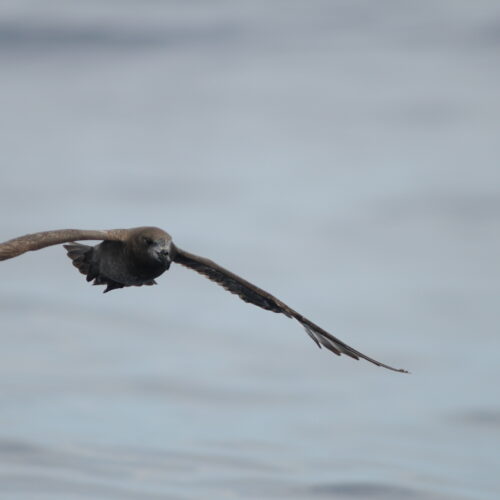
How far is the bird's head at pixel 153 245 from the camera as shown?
18422 mm

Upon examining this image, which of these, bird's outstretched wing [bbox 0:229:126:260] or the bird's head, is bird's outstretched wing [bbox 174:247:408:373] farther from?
bird's outstretched wing [bbox 0:229:126:260]

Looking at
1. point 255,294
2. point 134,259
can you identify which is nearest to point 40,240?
point 134,259

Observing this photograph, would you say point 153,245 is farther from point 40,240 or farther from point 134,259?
point 40,240

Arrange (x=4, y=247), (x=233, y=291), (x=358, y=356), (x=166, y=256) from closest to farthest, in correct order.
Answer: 1. (x=4, y=247)
2. (x=166, y=256)
3. (x=358, y=356)
4. (x=233, y=291)

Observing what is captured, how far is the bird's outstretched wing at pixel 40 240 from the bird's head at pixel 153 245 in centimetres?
57

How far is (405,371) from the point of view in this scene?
1831 centimetres

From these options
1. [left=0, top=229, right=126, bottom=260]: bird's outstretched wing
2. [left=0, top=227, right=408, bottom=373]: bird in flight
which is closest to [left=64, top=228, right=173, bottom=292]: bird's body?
[left=0, top=227, right=408, bottom=373]: bird in flight

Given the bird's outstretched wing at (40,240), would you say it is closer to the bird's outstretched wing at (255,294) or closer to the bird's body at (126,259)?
the bird's body at (126,259)

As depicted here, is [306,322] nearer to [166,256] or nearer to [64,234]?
[166,256]

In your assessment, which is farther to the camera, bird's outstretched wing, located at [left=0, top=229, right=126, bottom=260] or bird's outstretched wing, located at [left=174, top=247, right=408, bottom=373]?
bird's outstretched wing, located at [left=174, top=247, right=408, bottom=373]

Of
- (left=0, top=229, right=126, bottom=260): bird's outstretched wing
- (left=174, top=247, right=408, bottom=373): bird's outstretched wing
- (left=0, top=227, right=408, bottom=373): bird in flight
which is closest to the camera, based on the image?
(left=0, top=229, right=126, bottom=260): bird's outstretched wing

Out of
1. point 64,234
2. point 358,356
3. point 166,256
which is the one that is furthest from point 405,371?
point 64,234

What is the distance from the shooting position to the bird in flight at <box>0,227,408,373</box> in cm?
1794

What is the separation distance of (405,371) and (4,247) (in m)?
5.77
